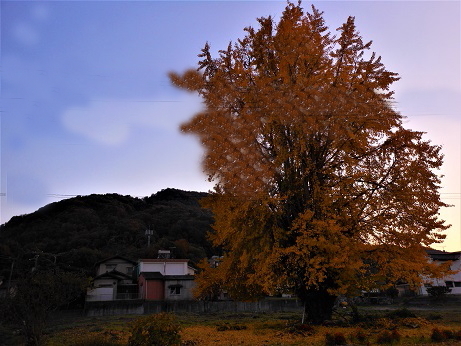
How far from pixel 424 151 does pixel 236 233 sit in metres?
8.87

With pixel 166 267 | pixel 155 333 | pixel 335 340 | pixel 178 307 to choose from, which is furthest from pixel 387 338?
pixel 166 267

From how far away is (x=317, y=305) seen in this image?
52.6 feet

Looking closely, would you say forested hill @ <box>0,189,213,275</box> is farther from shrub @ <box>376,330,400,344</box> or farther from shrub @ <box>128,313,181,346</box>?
shrub @ <box>128,313,181,346</box>

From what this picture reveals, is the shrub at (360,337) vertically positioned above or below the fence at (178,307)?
above

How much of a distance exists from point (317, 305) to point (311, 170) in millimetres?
5971

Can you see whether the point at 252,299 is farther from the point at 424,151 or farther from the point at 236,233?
the point at 424,151

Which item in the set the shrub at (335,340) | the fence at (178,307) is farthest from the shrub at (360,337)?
the fence at (178,307)

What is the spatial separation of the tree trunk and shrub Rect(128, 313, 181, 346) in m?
8.60

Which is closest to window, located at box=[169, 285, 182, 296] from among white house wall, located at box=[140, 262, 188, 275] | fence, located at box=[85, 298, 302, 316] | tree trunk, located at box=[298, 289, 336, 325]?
white house wall, located at box=[140, 262, 188, 275]

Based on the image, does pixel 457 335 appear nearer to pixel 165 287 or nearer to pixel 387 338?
pixel 387 338

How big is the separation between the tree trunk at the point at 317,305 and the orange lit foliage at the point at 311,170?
0.04 meters

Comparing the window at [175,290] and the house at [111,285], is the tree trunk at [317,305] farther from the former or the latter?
the window at [175,290]

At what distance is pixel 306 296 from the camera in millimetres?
16172

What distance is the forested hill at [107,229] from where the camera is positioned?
56062mm
